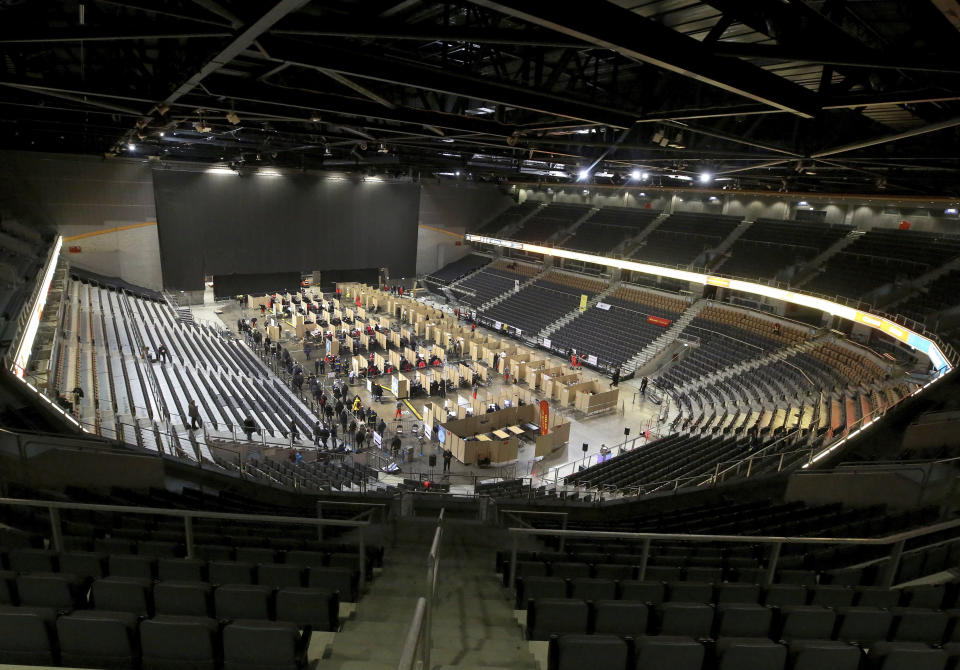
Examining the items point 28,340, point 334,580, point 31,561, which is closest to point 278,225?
point 28,340

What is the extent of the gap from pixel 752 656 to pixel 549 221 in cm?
3767

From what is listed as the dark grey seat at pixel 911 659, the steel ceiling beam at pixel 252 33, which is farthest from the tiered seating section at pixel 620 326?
the dark grey seat at pixel 911 659

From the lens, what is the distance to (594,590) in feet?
16.5

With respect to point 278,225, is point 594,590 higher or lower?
lower

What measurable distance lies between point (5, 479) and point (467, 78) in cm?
857

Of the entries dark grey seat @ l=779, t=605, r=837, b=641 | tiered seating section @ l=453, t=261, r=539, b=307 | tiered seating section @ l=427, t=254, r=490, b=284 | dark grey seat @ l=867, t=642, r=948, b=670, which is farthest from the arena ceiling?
tiered seating section @ l=427, t=254, r=490, b=284

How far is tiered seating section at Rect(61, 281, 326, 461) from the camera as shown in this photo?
1275cm

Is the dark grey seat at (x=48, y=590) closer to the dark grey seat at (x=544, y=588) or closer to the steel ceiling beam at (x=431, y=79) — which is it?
the dark grey seat at (x=544, y=588)

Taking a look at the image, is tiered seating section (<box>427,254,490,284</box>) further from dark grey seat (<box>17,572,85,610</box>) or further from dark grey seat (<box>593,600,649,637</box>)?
dark grey seat (<box>17,572,85,610</box>)

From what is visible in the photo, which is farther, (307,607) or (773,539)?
(773,539)

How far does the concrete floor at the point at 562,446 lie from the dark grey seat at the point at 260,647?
9437 mm

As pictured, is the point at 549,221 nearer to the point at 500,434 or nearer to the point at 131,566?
the point at 500,434

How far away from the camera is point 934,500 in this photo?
819 centimetres

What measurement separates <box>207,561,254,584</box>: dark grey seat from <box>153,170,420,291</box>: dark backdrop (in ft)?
103
